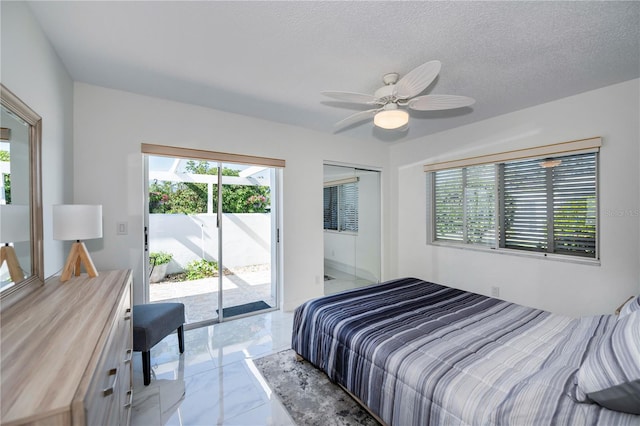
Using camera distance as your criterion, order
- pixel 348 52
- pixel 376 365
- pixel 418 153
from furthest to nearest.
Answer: pixel 418 153
pixel 348 52
pixel 376 365

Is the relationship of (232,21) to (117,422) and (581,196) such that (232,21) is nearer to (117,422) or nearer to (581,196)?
(117,422)

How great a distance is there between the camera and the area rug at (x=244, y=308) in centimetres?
327

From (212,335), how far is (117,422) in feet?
5.77

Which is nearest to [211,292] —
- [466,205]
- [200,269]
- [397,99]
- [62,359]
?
[200,269]

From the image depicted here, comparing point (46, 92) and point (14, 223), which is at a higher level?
point (46, 92)

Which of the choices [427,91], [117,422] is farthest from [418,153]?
[117,422]

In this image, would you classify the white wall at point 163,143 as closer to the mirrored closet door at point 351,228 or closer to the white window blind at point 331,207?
the white window blind at point 331,207

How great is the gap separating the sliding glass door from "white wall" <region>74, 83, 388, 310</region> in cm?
18

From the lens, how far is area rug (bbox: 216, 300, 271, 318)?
327 centimetres

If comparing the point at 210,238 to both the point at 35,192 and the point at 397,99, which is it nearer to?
the point at 35,192

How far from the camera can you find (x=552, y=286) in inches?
113

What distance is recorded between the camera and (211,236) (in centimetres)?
314

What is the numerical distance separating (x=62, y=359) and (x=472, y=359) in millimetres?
1759

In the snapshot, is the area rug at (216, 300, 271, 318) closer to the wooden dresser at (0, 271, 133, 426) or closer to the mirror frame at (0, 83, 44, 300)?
the wooden dresser at (0, 271, 133, 426)
